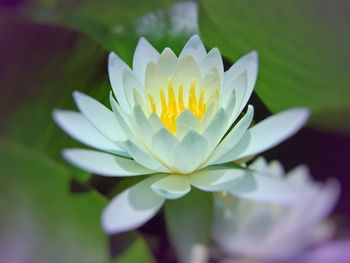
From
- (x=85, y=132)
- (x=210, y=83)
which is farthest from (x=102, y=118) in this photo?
(x=210, y=83)

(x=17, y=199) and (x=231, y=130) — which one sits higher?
(x=231, y=130)

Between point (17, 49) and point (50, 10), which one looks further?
point (50, 10)

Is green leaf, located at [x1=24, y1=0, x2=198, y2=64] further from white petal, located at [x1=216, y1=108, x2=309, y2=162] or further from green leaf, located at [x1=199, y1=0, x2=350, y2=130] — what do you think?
white petal, located at [x1=216, y1=108, x2=309, y2=162]

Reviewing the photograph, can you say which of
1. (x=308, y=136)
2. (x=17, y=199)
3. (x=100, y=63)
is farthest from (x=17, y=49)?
(x=308, y=136)

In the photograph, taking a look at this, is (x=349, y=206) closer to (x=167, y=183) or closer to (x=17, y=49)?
(x=167, y=183)

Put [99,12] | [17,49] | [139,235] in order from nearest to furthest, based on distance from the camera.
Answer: [139,235] < [17,49] < [99,12]

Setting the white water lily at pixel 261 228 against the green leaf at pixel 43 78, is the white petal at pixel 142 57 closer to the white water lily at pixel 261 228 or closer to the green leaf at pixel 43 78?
the green leaf at pixel 43 78

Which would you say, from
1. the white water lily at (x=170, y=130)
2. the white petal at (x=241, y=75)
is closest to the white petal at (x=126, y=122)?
the white water lily at (x=170, y=130)
